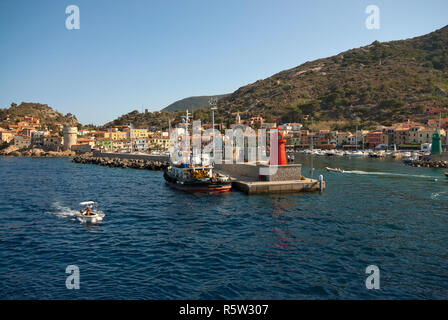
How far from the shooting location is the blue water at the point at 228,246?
41.9ft

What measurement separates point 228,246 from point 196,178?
17695mm

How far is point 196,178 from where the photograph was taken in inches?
1373

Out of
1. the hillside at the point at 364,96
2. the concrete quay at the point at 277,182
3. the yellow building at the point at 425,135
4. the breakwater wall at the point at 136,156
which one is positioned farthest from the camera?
the hillside at the point at 364,96

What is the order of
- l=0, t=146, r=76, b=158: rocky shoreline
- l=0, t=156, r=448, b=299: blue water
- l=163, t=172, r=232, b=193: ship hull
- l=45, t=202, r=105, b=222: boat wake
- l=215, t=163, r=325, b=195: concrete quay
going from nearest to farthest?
l=0, t=156, r=448, b=299: blue water
l=45, t=202, r=105, b=222: boat wake
l=215, t=163, r=325, b=195: concrete quay
l=163, t=172, r=232, b=193: ship hull
l=0, t=146, r=76, b=158: rocky shoreline

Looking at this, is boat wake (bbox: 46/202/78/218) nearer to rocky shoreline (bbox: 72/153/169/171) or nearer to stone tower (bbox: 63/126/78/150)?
rocky shoreline (bbox: 72/153/169/171)

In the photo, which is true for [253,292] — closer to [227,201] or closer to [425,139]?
[227,201]

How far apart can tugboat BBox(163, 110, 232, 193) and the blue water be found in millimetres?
1659

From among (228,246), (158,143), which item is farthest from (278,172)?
(158,143)

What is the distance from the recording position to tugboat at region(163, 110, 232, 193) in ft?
111

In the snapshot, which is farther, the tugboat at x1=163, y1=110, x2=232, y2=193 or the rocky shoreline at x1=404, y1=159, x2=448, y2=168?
the rocky shoreline at x1=404, y1=159, x2=448, y2=168

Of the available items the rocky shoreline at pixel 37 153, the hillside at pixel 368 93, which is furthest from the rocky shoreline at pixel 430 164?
the rocky shoreline at pixel 37 153

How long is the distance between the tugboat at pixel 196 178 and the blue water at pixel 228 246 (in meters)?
1.66

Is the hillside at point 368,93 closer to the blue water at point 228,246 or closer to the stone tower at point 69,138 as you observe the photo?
the stone tower at point 69,138

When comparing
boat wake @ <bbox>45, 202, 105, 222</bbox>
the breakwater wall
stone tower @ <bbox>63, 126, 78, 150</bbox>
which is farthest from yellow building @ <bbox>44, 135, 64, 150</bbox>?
boat wake @ <bbox>45, 202, 105, 222</bbox>
